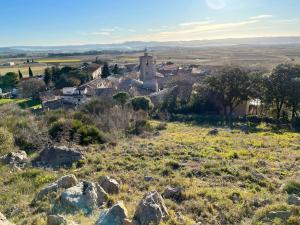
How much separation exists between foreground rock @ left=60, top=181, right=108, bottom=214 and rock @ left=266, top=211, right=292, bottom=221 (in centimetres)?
441

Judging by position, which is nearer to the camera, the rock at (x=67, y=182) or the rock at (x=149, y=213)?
the rock at (x=149, y=213)

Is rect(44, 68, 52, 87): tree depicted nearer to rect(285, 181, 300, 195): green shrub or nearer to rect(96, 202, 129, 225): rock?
rect(285, 181, 300, 195): green shrub

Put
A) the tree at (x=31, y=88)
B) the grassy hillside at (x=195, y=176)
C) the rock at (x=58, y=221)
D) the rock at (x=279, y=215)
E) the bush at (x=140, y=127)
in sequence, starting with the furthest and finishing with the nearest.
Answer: the tree at (x=31, y=88) < the bush at (x=140, y=127) < the grassy hillside at (x=195, y=176) < the rock at (x=279, y=215) < the rock at (x=58, y=221)

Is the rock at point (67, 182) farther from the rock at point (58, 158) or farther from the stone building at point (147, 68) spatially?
the stone building at point (147, 68)

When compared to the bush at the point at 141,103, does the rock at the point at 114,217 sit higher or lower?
higher

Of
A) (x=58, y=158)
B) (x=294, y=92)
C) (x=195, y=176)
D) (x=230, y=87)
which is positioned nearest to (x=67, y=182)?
(x=195, y=176)

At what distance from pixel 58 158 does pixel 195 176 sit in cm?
644

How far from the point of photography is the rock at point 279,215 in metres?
8.25

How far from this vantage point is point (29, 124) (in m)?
22.6

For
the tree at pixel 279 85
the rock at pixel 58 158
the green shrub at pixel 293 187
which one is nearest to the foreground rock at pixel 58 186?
the rock at pixel 58 158

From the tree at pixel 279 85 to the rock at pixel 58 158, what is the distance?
76.0 ft

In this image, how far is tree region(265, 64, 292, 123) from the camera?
108 ft

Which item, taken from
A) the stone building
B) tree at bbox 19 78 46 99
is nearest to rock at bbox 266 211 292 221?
the stone building

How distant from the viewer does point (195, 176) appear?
45.2 ft
